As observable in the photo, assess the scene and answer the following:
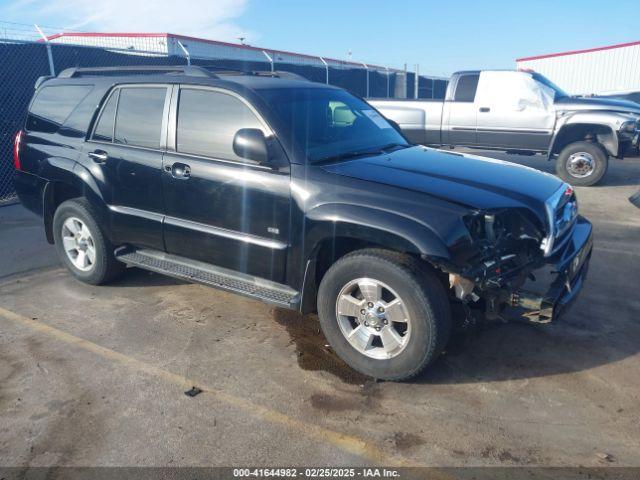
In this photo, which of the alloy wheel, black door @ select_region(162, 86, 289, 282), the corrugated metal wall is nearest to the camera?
the alloy wheel

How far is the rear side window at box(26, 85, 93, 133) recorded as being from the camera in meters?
4.96

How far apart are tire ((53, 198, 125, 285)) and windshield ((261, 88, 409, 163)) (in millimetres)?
2090

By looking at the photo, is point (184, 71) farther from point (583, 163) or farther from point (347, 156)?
point (583, 163)

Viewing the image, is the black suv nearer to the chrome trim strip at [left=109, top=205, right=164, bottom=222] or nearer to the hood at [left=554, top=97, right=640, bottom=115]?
the chrome trim strip at [left=109, top=205, right=164, bottom=222]

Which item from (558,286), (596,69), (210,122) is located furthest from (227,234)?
(596,69)

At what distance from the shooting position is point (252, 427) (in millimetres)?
2955

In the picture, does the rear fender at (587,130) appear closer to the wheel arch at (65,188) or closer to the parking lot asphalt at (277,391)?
the parking lot asphalt at (277,391)

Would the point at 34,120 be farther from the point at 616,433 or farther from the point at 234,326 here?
the point at 616,433

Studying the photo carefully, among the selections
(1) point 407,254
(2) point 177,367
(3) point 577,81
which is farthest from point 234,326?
(3) point 577,81

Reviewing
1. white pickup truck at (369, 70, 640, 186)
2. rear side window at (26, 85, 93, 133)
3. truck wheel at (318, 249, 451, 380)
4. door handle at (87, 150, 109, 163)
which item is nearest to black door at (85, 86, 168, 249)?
door handle at (87, 150, 109, 163)

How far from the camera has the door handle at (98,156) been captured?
4536mm

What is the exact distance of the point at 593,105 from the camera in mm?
9336

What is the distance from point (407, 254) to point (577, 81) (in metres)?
30.5

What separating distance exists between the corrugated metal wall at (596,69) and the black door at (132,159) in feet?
95.3
